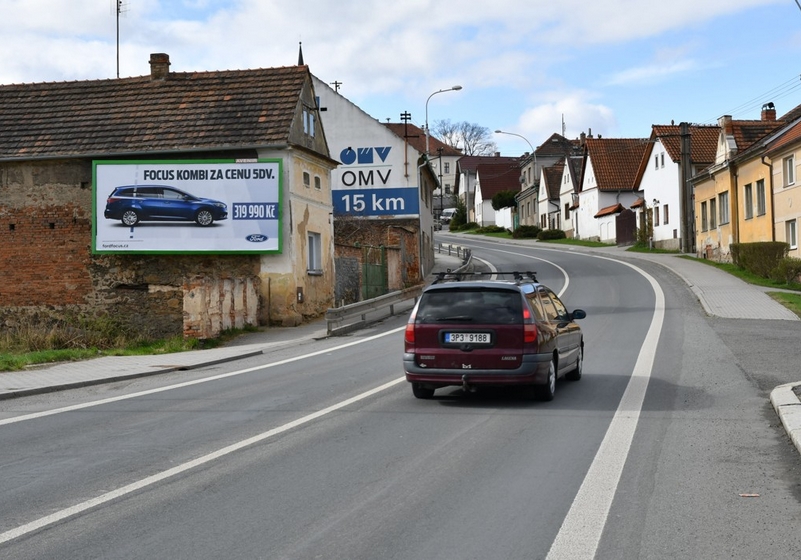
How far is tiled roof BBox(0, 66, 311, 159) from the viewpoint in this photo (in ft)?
85.2

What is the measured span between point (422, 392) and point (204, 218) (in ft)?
49.7

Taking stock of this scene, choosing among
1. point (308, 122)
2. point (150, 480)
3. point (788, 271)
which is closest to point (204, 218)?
point (308, 122)

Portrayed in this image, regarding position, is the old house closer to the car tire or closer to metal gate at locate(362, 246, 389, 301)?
the car tire

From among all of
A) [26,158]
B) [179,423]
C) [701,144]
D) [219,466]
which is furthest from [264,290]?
[701,144]

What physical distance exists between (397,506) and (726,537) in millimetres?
2179

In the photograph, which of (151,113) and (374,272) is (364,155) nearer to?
(374,272)

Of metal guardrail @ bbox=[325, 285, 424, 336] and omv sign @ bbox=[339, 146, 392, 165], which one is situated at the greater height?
omv sign @ bbox=[339, 146, 392, 165]

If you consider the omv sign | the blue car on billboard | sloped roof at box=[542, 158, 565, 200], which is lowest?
the blue car on billboard

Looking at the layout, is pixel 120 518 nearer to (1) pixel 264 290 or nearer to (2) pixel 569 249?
(1) pixel 264 290

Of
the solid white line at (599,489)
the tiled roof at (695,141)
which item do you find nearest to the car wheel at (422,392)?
the solid white line at (599,489)

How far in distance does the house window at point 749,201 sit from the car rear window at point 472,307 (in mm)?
32918

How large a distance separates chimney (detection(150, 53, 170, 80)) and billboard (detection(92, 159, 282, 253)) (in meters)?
4.45

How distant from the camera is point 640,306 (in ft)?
88.9

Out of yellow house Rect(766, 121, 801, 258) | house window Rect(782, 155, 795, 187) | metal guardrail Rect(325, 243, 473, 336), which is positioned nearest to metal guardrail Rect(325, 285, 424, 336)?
metal guardrail Rect(325, 243, 473, 336)
